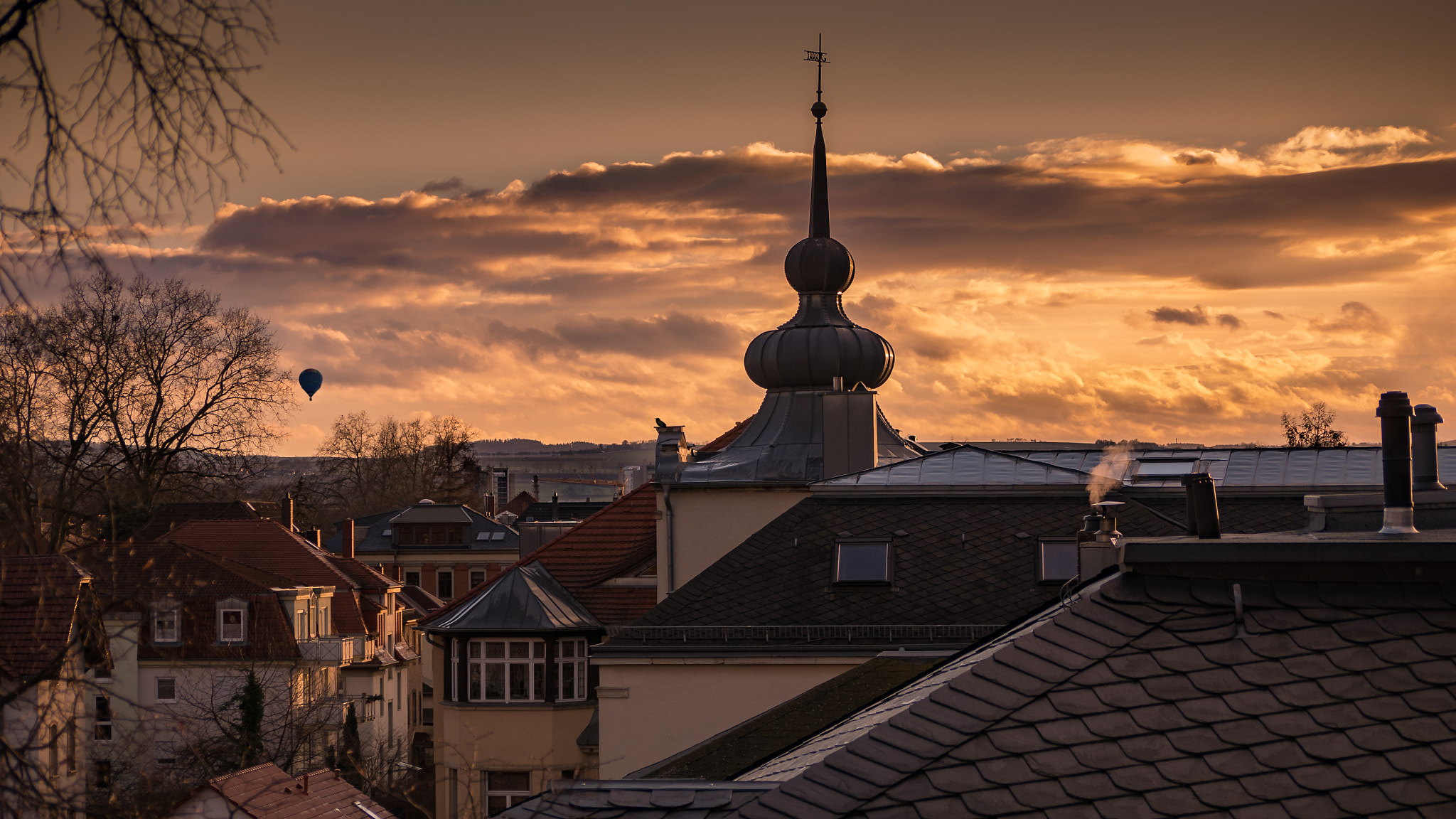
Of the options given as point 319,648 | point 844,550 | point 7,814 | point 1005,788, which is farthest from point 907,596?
point 319,648

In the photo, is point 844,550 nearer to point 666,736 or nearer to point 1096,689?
point 666,736

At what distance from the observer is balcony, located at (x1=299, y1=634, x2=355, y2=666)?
49125mm

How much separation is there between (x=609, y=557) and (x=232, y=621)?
23.8m

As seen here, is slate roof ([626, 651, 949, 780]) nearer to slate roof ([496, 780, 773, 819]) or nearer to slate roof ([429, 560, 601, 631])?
slate roof ([496, 780, 773, 819])

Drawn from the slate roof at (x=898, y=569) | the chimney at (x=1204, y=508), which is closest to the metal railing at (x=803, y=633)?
the slate roof at (x=898, y=569)

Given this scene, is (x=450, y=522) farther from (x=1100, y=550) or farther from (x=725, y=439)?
(x=1100, y=550)

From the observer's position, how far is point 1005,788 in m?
5.53

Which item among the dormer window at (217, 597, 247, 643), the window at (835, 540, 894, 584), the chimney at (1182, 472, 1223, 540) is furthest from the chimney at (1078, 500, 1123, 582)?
the dormer window at (217, 597, 247, 643)

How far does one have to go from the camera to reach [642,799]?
22.1ft

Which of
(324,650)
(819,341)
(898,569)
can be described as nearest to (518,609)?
(898,569)

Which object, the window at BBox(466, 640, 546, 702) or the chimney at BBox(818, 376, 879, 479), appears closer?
the window at BBox(466, 640, 546, 702)

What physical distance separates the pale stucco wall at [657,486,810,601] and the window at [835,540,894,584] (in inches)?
196

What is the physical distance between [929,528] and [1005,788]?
16.0m

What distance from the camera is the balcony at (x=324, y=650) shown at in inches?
1934
